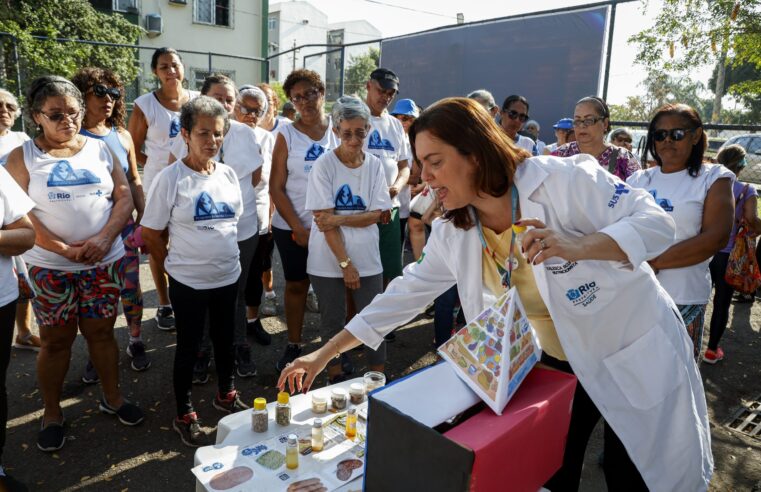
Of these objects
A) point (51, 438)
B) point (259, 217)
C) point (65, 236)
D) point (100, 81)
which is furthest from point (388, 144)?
point (51, 438)

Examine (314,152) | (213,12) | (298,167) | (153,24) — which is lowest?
(298,167)

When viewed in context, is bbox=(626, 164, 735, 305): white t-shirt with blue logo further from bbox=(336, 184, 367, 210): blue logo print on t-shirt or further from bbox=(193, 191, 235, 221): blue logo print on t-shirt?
bbox=(193, 191, 235, 221): blue logo print on t-shirt

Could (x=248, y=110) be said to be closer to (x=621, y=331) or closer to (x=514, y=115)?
(x=514, y=115)

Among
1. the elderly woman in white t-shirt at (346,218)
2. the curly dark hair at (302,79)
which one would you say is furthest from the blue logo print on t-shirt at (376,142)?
the elderly woman in white t-shirt at (346,218)

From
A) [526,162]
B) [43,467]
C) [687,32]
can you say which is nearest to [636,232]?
[526,162]

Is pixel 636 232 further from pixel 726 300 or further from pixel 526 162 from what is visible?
pixel 726 300

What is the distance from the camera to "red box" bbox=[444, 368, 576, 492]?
1187mm

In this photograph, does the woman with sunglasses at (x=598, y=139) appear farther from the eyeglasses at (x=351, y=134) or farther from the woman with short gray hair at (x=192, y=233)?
the woman with short gray hair at (x=192, y=233)

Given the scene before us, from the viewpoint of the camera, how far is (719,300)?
4469mm

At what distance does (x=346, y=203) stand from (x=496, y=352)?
224 centimetres

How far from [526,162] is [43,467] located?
Result: 118 inches

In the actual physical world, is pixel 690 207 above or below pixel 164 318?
above

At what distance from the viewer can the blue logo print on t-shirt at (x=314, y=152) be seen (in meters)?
4.05

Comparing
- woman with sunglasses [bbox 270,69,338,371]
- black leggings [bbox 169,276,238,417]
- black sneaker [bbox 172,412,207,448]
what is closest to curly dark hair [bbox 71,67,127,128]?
woman with sunglasses [bbox 270,69,338,371]
